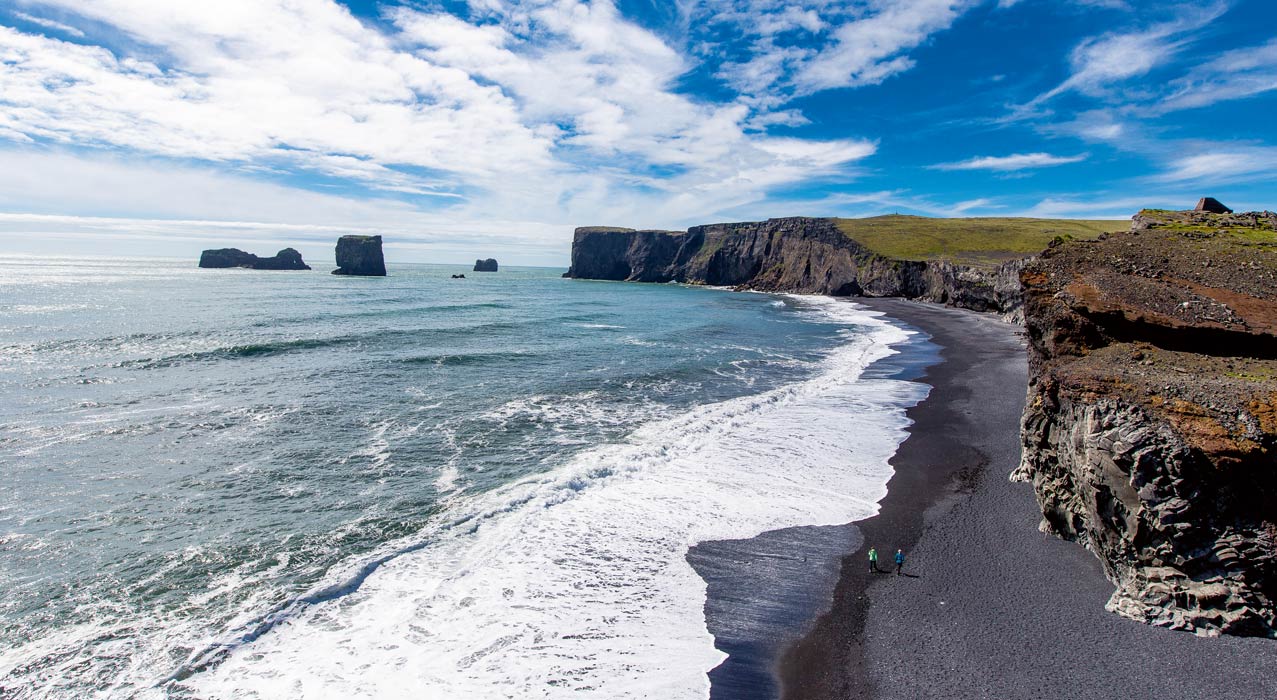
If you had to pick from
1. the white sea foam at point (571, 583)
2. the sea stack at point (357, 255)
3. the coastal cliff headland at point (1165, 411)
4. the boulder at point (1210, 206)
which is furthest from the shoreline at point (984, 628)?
the sea stack at point (357, 255)

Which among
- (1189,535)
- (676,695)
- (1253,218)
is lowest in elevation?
(676,695)

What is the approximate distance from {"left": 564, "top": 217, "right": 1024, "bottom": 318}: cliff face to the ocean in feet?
193

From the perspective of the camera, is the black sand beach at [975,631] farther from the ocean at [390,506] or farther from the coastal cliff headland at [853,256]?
the coastal cliff headland at [853,256]

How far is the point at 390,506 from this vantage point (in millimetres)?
19250

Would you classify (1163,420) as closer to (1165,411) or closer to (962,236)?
(1165,411)

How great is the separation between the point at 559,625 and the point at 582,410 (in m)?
17.9

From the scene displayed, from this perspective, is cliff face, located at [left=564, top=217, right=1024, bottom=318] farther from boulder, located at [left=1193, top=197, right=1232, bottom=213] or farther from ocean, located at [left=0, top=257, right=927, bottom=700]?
ocean, located at [left=0, top=257, right=927, bottom=700]

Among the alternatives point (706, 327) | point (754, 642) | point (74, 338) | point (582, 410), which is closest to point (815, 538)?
point (754, 642)

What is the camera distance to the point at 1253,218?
1096 inches

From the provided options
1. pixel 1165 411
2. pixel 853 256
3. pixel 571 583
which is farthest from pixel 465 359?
pixel 853 256

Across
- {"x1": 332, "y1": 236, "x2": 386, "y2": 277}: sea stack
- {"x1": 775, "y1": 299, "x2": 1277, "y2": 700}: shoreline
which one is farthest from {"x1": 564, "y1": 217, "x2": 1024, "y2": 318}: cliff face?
{"x1": 332, "y1": 236, "x2": 386, "y2": 277}: sea stack

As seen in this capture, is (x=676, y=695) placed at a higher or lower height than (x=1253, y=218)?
lower

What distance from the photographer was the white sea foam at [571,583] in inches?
469

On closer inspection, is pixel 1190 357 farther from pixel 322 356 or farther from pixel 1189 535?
pixel 322 356
